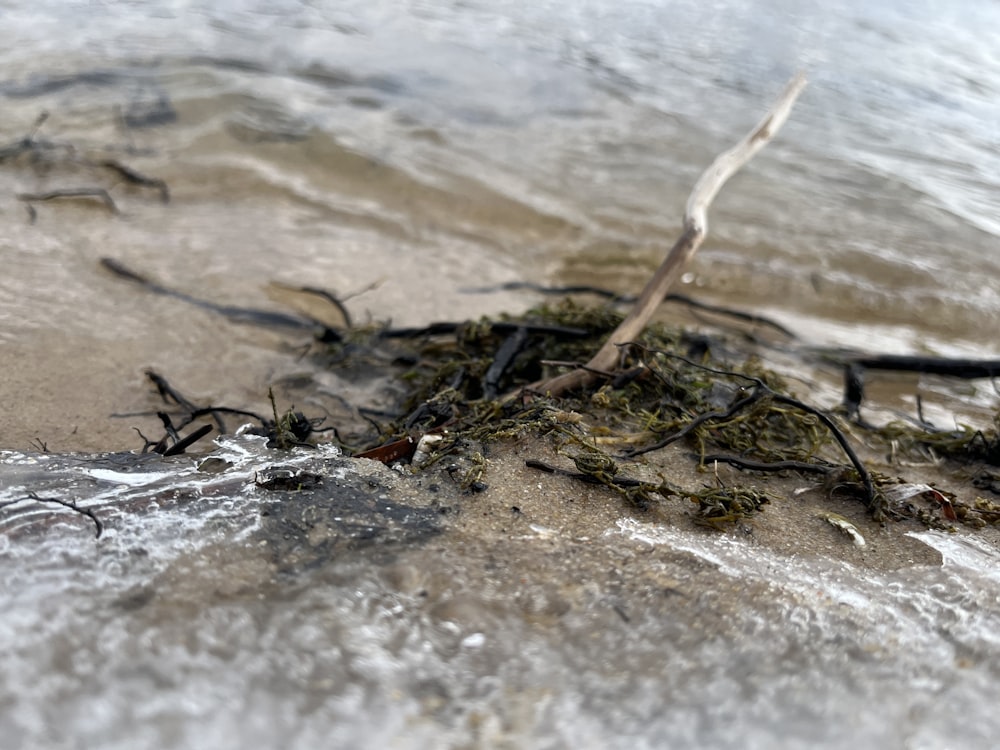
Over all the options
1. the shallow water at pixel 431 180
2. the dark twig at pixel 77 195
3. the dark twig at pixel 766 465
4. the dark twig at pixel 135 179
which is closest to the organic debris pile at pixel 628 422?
the dark twig at pixel 766 465

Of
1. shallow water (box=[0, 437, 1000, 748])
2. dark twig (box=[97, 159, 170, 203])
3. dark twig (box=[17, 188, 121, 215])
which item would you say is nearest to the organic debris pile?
shallow water (box=[0, 437, 1000, 748])

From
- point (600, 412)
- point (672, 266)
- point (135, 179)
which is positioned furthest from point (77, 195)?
point (600, 412)

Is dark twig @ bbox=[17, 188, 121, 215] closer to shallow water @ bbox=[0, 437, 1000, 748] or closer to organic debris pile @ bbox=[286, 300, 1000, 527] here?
organic debris pile @ bbox=[286, 300, 1000, 527]

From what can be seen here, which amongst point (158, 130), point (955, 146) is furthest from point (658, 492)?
point (955, 146)

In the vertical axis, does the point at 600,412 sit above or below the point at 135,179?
above

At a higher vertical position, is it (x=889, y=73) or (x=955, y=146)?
(x=889, y=73)

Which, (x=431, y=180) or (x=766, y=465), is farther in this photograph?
(x=431, y=180)

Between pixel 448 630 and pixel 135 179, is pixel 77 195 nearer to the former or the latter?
pixel 135 179

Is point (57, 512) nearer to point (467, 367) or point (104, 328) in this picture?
point (467, 367)

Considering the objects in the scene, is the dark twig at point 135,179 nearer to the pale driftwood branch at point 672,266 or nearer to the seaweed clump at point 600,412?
the seaweed clump at point 600,412
